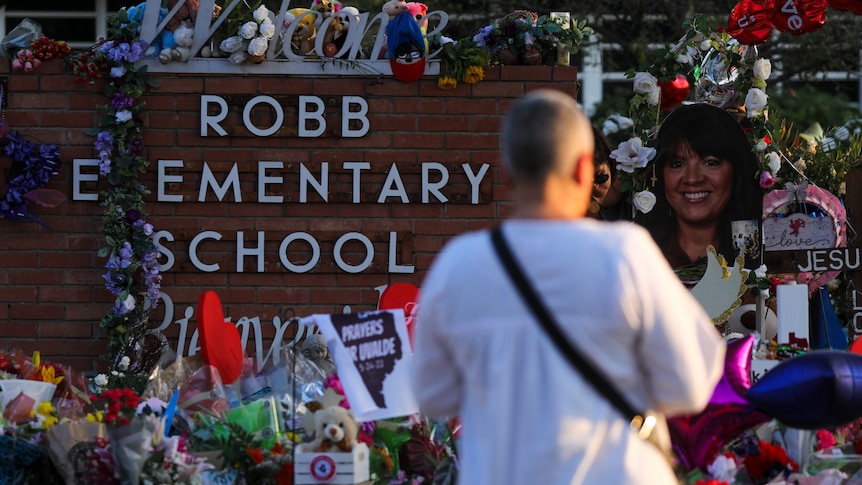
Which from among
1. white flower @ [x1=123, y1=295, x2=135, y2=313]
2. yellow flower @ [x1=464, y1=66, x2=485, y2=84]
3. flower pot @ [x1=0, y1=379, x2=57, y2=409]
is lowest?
flower pot @ [x1=0, y1=379, x2=57, y2=409]

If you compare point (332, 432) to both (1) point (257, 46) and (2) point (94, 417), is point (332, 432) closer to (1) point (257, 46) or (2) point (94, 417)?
(2) point (94, 417)

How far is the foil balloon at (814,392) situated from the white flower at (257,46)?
3.53 meters

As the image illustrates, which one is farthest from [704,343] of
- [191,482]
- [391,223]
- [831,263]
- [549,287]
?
[831,263]

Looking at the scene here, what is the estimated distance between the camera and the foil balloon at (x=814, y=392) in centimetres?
411

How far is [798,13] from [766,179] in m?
1.01

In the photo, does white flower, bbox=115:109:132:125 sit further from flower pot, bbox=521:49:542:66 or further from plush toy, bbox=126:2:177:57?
flower pot, bbox=521:49:542:66

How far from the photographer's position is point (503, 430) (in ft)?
8.09

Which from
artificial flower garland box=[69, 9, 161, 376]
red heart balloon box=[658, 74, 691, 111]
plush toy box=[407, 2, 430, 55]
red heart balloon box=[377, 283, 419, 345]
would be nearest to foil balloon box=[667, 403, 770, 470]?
red heart balloon box=[377, 283, 419, 345]

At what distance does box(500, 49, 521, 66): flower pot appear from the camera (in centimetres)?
685

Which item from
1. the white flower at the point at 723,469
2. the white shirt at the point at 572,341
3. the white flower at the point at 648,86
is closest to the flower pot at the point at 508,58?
the white flower at the point at 648,86

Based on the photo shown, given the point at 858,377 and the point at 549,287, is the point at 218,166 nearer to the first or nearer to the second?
the point at 858,377

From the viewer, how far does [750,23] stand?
700 cm

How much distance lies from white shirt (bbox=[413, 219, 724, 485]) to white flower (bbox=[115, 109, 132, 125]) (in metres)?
4.47

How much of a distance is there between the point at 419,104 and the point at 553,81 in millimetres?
761
